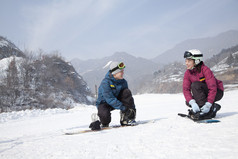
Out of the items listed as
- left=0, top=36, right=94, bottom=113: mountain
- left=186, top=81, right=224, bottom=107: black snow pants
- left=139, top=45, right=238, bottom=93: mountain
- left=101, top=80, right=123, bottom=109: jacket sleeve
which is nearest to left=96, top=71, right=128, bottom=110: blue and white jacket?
left=101, top=80, right=123, bottom=109: jacket sleeve

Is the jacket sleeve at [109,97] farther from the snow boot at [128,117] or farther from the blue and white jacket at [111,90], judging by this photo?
the snow boot at [128,117]

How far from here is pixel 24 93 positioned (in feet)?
57.8

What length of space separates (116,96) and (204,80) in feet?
5.39

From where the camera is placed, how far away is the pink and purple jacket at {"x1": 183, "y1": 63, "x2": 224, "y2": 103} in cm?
251

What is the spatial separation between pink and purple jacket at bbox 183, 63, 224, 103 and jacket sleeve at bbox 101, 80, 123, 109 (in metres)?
1.22

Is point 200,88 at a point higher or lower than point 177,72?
lower

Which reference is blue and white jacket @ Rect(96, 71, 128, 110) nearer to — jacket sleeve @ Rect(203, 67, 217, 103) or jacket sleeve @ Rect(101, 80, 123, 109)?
jacket sleeve @ Rect(101, 80, 123, 109)

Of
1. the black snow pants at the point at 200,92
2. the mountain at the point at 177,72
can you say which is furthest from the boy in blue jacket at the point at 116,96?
the mountain at the point at 177,72

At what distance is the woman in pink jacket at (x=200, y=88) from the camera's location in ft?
8.23

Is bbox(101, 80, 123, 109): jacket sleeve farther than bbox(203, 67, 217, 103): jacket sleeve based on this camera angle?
Yes

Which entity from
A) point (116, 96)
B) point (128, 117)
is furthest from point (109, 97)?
point (128, 117)

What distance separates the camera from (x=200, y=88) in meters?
2.67

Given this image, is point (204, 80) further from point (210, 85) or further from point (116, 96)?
point (116, 96)

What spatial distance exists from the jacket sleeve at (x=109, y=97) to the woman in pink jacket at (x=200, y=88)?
124cm
